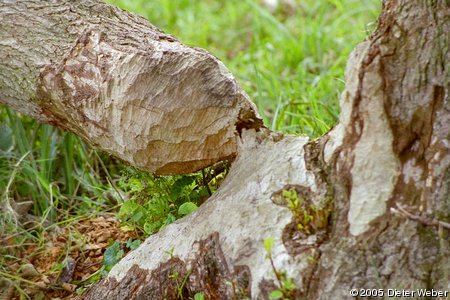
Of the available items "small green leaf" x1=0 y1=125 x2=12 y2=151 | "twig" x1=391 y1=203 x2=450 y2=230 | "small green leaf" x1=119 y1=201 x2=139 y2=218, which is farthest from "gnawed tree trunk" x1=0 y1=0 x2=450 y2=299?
"small green leaf" x1=0 y1=125 x2=12 y2=151

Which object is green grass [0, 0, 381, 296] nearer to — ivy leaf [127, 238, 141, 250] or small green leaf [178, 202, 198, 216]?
ivy leaf [127, 238, 141, 250]

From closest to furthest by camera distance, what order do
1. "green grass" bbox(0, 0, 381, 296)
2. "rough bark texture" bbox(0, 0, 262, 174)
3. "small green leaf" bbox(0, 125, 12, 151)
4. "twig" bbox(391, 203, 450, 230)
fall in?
"twig" bbox(391, 203, 450, 230) → "rough bark texture" bbox(0, 0, 262, 174) → "green grass" bbox(0, 0, 381, 296) → "small green leaf" bbox(0, 125, 12, 151)

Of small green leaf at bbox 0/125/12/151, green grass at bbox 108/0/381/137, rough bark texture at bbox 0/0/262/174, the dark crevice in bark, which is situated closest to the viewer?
the dark crevice in bark

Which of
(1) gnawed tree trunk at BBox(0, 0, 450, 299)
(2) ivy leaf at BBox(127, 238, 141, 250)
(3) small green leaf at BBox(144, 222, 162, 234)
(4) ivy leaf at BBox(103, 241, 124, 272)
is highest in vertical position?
(1) gnawed tree trunk at BBox(0, 0, 450, 299)

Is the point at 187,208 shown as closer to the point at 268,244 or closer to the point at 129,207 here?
the point at 129,207

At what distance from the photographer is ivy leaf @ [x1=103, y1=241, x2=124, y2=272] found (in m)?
2.53

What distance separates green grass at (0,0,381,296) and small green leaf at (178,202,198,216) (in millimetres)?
530

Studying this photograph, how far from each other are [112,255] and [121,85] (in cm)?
68

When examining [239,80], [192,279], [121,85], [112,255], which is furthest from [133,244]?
[239,80]

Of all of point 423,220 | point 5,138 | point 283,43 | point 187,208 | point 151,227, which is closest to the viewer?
point 423,220

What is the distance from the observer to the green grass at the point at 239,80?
315 centimetres

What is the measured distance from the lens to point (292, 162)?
2.06m

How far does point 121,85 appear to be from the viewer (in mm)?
2201

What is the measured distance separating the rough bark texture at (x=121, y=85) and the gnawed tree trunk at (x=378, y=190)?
0.36 meters
